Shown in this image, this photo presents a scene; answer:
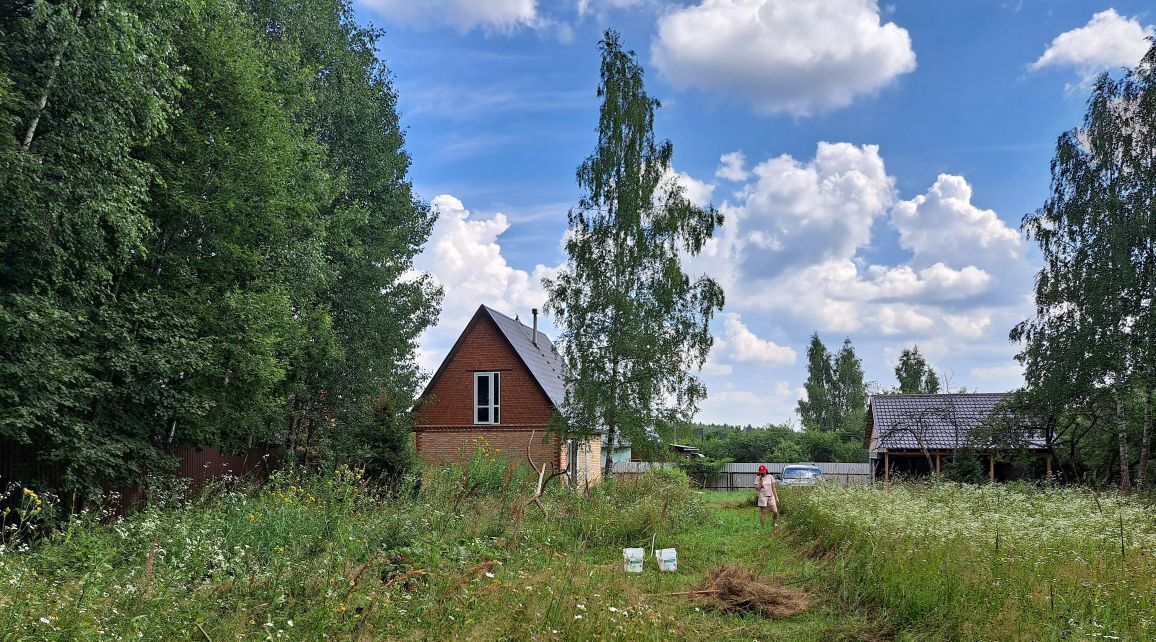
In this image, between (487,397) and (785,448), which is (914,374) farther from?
(487,397)

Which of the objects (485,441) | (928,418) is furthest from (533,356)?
(928,418)

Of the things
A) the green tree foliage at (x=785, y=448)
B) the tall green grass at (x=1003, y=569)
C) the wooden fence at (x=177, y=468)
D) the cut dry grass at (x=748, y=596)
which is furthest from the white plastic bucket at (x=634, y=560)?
the green tree foliage at (x=785, y=448)

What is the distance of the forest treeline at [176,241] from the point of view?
10039 millimetres

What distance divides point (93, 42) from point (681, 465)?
90.5 feet

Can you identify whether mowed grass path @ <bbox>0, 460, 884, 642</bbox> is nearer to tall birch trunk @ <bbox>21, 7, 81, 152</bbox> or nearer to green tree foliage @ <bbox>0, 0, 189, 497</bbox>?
green tree foliage @ <bbox>0, 0, 189, 497</bbox>

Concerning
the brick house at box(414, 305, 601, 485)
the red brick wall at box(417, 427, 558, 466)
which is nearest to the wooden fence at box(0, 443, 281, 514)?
→ the red brick wall at box(417, 427, 558, 466)

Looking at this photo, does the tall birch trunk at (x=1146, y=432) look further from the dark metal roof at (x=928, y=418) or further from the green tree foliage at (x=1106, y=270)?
the dark metal roof at (x=928, y=418)

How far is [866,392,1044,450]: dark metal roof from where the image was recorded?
27812 millimetres

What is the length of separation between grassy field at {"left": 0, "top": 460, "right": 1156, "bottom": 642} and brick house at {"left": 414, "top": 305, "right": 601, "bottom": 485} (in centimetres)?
1388

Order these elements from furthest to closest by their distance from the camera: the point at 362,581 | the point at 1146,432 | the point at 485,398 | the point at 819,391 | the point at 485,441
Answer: the point at 819,391 < the point at 485,398 < the point at 485,441 < the point at 1146,432 < the point at 362,581

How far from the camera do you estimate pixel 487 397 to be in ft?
83.4

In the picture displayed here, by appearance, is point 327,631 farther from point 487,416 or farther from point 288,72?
point 487,416

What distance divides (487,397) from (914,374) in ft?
163

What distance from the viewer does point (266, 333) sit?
13922mm
